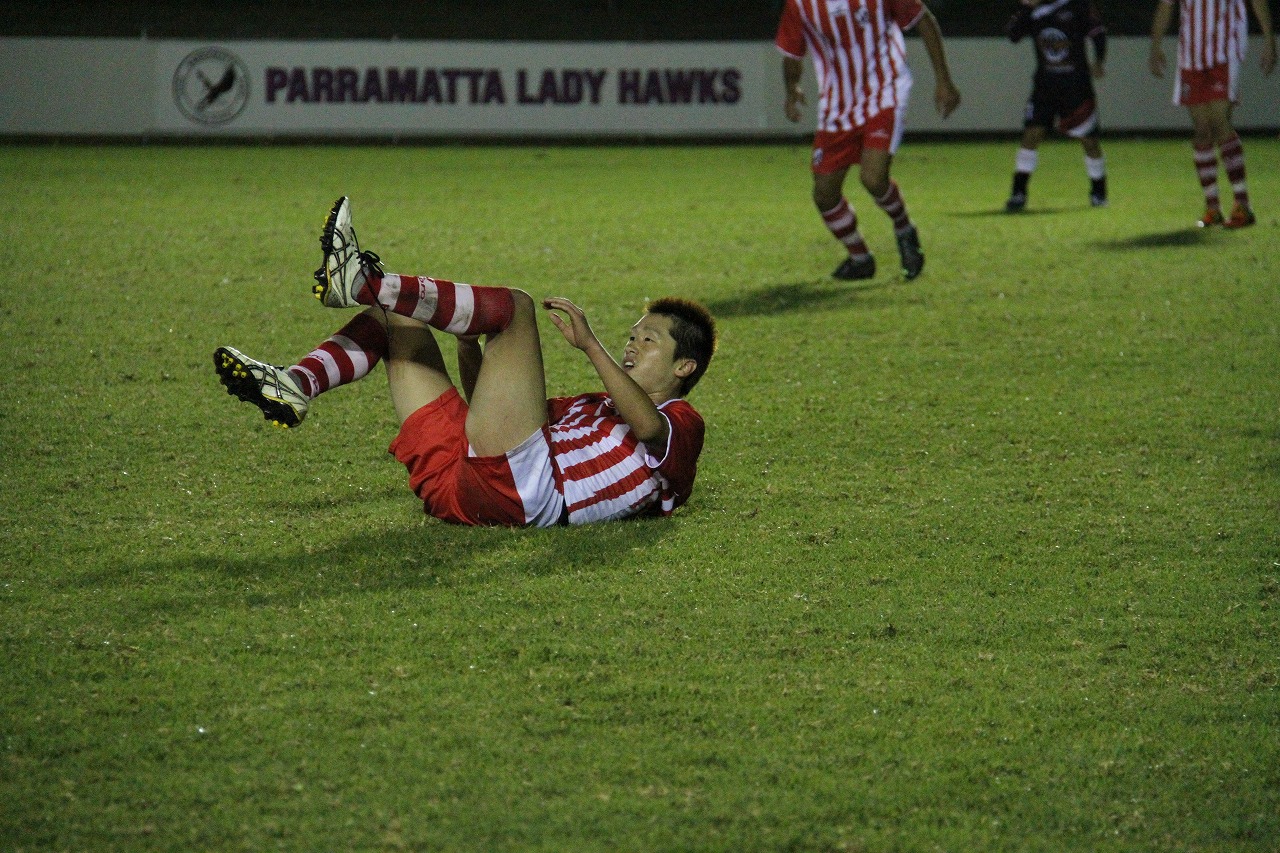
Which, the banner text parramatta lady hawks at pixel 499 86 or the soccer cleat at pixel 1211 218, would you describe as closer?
the soccer cleat at pixel 1211 218

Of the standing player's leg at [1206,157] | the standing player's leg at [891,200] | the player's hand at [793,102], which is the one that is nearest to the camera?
the standing player's leg at [891,200]

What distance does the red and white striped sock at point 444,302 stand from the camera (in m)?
4.38

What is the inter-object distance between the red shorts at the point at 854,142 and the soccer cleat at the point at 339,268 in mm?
5325

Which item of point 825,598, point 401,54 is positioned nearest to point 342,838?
point 825,598

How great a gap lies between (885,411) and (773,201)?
7512 millimetres

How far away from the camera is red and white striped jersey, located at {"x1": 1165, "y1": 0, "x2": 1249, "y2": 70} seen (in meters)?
11.1

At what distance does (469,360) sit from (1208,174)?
28.4ft

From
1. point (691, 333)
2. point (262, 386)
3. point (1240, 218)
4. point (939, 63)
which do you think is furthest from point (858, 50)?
point (262, 386)

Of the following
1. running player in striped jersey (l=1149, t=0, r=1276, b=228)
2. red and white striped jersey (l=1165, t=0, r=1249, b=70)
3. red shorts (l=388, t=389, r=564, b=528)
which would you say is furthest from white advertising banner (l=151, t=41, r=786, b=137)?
red shorts (l=388, t=389, r=564, b=528)

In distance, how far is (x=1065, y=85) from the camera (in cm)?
1343

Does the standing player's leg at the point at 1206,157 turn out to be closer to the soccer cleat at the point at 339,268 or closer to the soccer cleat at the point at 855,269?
the soccer cleat at the point at 855,269

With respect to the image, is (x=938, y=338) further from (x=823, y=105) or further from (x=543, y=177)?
(x=543, y=177)

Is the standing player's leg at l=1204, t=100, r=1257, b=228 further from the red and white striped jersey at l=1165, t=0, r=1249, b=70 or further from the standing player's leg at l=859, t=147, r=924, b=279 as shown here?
the standing player's leg at l=859, t=147, r=924, b=279

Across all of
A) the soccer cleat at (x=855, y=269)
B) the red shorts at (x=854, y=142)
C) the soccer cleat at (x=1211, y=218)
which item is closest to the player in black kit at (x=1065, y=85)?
the soccer cleat at (x=1211, y=218)
